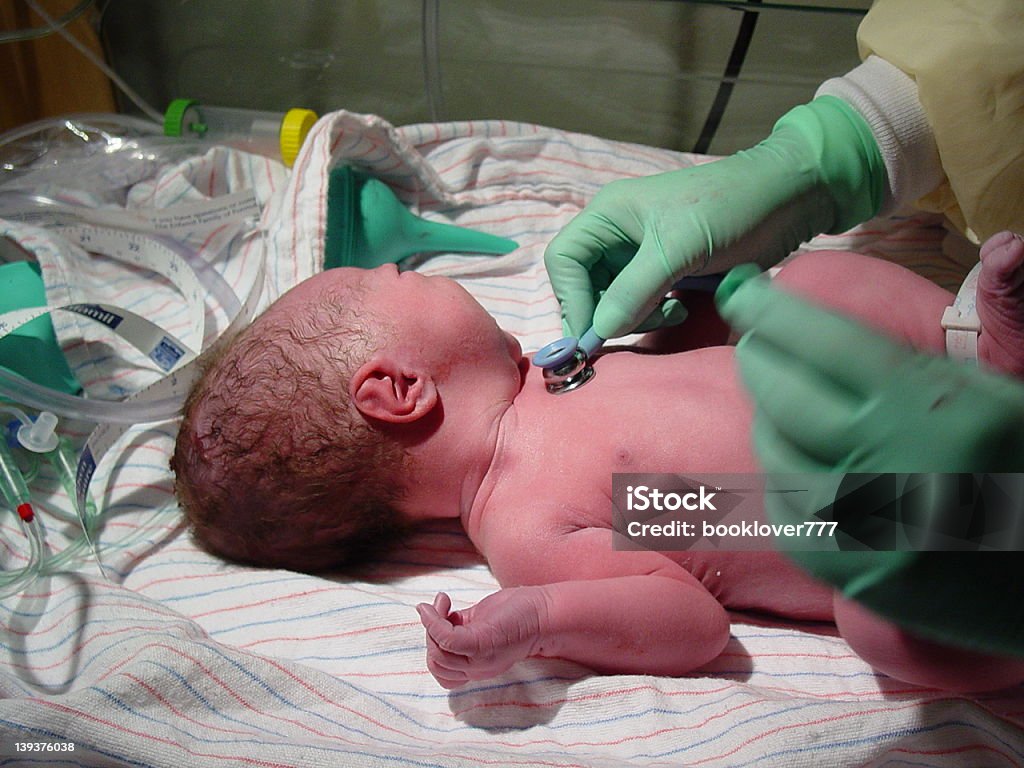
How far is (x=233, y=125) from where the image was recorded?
1717 mm

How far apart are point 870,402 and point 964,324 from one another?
42cm

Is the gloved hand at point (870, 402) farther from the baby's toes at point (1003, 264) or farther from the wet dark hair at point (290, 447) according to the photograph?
the wet dark hair at point (290, 447)

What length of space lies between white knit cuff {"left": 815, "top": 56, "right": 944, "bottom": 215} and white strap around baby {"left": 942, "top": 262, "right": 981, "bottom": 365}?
0.24 meters

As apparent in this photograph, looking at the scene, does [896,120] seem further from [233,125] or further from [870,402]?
[233,125]

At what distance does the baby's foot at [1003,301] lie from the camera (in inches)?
29.9

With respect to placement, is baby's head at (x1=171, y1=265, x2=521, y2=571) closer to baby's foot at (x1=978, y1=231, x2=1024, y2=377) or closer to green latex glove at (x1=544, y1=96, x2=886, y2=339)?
green latex glove at (x1=544, y1=96, x2=886, y2=339)

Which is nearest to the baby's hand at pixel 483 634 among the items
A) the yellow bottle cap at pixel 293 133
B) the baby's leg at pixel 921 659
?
the baby's leg at pixel 921 659

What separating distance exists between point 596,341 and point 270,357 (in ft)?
1.37

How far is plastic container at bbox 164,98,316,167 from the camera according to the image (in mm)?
1641

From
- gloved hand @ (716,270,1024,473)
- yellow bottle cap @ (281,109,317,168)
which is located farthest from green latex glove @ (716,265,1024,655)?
yellow bottle cap @ (281,109,317,168)

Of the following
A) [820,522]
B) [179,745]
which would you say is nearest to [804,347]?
[820,522]

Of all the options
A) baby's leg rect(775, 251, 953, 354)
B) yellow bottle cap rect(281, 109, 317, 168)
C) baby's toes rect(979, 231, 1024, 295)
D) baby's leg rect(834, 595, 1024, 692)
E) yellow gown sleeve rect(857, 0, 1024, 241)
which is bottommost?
baby's leg rect(834, 595, 1024, 692)

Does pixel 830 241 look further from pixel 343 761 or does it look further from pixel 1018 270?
pixel 343 761

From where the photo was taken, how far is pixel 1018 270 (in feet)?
2.50
